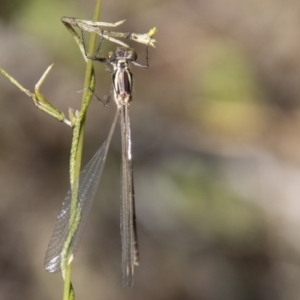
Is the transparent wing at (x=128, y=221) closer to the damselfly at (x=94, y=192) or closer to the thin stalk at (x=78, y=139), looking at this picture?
the damselfly at (x=94, y=192)

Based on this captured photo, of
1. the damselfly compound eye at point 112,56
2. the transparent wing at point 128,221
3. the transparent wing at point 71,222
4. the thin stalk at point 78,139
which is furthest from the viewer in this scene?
the transparent wing at point 128,221

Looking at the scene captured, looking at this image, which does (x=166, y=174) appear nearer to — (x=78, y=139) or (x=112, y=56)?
(x=112, y=56)

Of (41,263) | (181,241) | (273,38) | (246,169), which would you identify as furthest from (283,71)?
(41,263)

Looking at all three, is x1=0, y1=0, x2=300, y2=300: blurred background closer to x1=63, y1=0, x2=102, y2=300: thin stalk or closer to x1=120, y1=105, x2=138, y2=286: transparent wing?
x1=120, y1=105, x2=138, y2=286: transparent wing

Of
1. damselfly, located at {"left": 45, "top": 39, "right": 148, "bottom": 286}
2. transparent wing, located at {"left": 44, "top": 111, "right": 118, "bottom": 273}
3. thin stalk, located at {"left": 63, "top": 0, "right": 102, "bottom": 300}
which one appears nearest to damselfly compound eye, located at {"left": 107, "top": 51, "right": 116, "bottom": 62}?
damselfly, located at {"left": 45, "top": 39, "right": 148, "bottom": 286}

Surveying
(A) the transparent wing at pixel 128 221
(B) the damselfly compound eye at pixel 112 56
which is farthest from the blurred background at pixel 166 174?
(B) the damselfly compound eye at pixel 112 56

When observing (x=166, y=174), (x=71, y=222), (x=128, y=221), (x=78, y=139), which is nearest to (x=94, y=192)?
(x=128, y=221)

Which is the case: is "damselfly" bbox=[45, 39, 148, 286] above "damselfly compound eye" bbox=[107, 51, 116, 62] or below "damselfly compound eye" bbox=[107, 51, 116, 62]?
below
